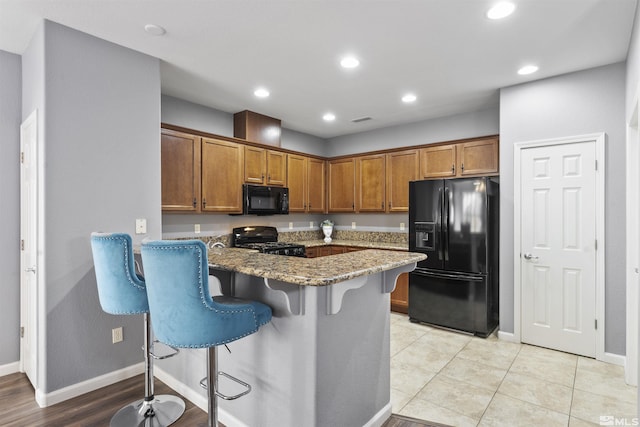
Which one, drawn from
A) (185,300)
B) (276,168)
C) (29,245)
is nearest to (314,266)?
(185,300)

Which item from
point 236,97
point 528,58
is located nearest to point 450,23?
point 528,58

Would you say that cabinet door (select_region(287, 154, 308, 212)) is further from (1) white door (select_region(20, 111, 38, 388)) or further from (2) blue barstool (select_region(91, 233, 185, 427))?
(2) blue barstool (select_region(91, 233, 185, 427))

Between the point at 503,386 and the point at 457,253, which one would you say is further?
the point at 457,253

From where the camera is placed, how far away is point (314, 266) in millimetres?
1608

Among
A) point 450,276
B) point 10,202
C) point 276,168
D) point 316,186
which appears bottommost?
point 450,276

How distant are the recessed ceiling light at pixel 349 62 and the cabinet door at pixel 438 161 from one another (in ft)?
6.61

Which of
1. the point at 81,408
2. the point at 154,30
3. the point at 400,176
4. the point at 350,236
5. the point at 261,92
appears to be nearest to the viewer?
the point at 81,408

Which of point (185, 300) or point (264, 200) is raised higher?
point (264, 200)

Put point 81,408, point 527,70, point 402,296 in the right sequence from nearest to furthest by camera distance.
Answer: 1. point 81,408
2. point 527,70
3. point 402,296

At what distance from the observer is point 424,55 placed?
293 cm

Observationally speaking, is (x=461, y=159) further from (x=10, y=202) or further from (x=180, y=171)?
(x=10, y=202)

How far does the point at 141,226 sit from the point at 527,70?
12.3 feet

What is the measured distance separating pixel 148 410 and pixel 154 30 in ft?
8.67

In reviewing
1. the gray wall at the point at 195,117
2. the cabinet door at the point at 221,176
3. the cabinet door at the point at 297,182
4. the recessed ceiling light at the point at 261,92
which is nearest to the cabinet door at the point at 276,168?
the cabinet door at the point at 297,182
